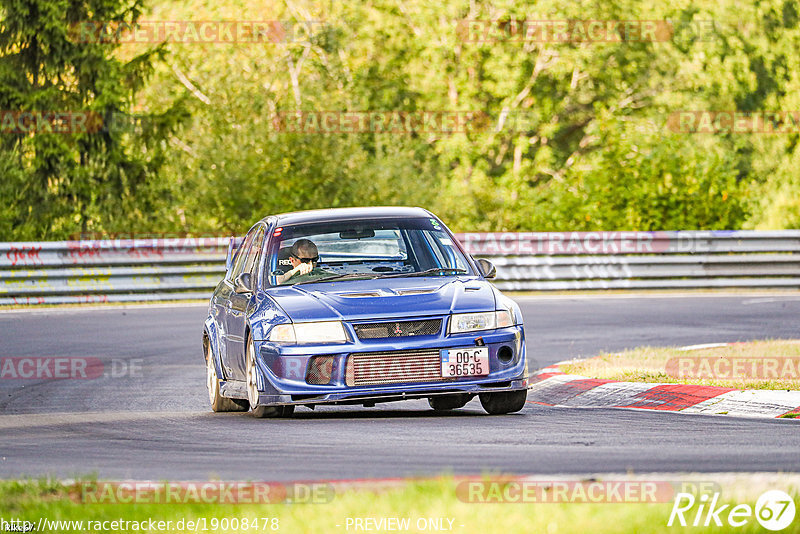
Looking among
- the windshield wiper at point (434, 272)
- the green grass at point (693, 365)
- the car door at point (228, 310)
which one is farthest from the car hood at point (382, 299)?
the green grass at point (693, 365)

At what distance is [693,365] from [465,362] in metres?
4.00

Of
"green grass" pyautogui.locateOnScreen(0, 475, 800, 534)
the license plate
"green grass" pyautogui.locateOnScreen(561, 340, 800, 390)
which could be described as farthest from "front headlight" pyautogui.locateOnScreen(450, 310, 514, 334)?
"green grass" pyautogui.locateOnScreen(0, 475, 800, 534)

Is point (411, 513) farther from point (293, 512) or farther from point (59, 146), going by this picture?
point (59, 146)

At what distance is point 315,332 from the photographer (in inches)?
408

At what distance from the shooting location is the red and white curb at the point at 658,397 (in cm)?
1080

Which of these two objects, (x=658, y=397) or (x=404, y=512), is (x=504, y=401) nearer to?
(x=658, y=397)

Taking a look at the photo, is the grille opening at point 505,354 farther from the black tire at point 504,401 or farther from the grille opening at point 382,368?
the grille opening at point 382,368

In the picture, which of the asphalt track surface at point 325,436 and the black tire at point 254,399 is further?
the black tire at point 254,399

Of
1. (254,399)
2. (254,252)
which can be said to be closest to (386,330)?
(254,399)

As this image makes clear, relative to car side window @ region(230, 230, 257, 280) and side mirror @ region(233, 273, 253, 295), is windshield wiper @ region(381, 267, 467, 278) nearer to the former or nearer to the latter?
side mirror @ region(233, 273, 253, 295)

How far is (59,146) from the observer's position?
3372cm

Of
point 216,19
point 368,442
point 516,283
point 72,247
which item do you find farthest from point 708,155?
point 368,442

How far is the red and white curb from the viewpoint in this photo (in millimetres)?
10805

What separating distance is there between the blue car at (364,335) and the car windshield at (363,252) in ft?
0.05
